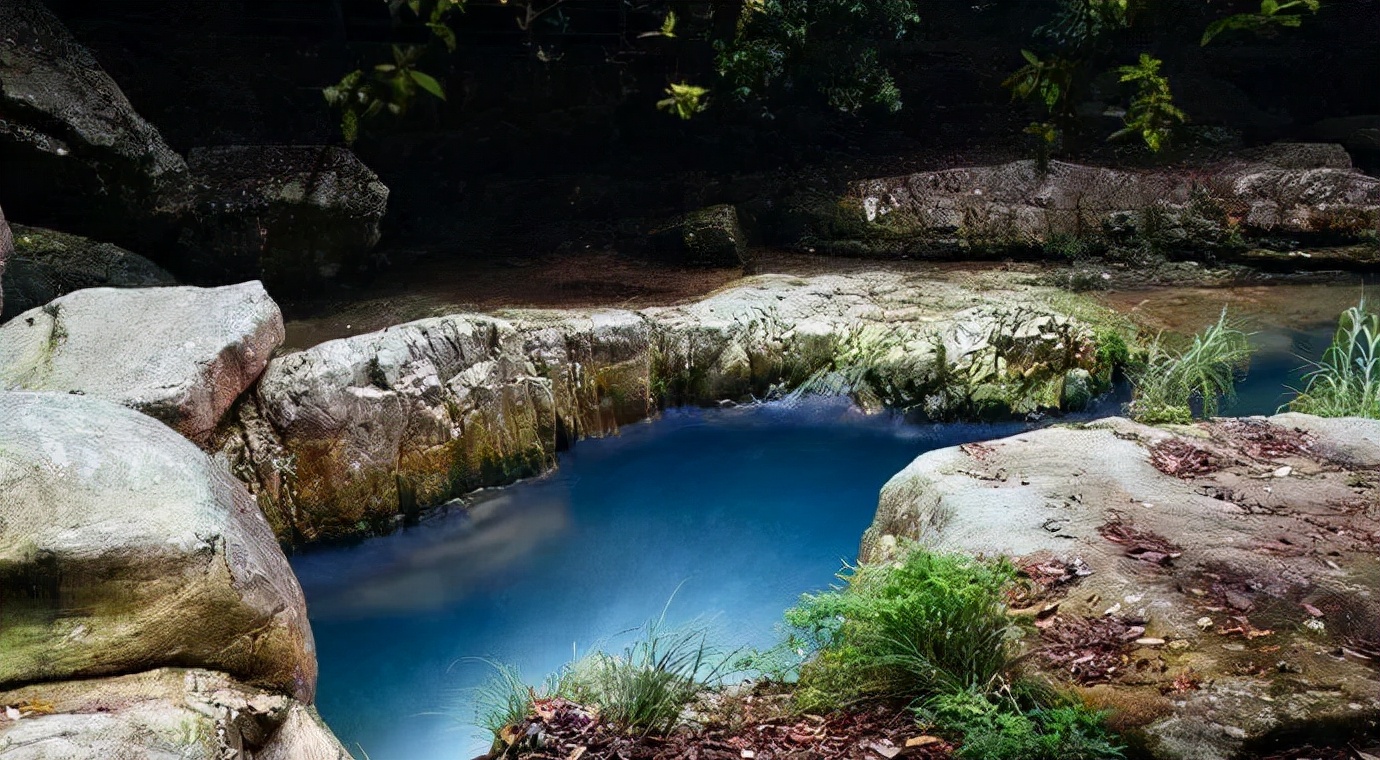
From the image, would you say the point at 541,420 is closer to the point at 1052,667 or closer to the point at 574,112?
the point at 1052,667

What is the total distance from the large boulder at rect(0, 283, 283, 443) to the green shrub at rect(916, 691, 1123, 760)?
3534 mm

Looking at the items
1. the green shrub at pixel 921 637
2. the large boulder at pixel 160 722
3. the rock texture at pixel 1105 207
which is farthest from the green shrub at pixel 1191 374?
the large boulder at pixel 160 722

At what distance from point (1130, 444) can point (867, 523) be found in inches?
66.1

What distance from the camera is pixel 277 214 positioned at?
23.4 ft

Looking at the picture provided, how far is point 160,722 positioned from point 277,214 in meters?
5.31

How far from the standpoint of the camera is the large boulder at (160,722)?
2316 millimetres

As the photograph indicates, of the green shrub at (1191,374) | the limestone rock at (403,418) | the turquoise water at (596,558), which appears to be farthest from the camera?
the green shrub at (1191,374)

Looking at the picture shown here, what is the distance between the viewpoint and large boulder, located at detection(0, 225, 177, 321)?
5.96m

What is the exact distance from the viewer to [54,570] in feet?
9.06

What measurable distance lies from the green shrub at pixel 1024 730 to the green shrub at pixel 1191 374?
11.1ft

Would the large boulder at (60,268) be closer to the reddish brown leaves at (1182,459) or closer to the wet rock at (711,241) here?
the wet rock at (711,241)

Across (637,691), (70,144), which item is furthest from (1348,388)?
(70,144)

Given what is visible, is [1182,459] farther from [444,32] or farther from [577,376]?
[444,32]

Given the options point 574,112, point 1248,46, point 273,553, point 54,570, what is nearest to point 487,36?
point 574,112
